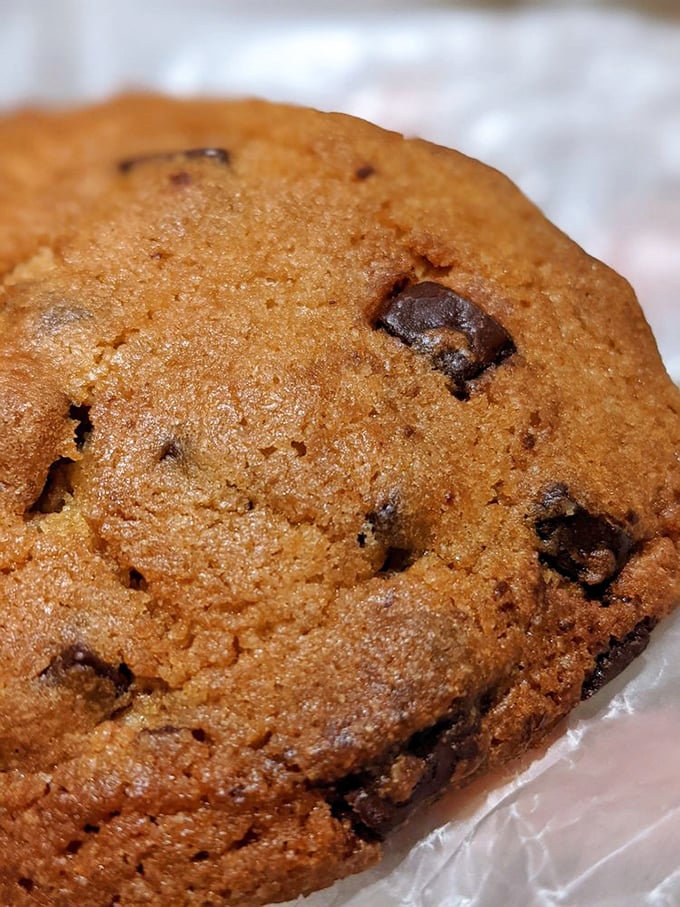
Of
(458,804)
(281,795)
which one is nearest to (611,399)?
(458,804)

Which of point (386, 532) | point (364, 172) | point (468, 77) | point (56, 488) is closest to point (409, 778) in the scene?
point (386, 532)

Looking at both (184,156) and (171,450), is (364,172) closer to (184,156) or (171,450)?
(184,156)

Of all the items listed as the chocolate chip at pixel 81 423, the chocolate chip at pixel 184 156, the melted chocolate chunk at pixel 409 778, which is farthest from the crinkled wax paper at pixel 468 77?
the chocolate chip at pixel 81 423

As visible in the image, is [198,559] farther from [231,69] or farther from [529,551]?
[231,69]

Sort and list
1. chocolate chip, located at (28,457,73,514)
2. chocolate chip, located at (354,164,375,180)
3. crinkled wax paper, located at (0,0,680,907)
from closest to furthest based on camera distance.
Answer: chocolate chip, located at (28,457,73,514)
chocolate chip, located at (354,164,375,180)
crinkled wax paper, located at (0,0,680,907)

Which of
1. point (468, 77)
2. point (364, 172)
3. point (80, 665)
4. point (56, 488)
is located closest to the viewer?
point (80, 665)

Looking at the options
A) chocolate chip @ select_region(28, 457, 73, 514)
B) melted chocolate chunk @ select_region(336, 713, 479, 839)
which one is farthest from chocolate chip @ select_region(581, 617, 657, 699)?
chocolate chip @ select_region(28, 457, 73, 514)

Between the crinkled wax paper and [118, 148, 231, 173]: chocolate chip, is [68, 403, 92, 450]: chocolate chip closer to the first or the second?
[118, 148, 231, 173]: chocolate chip
